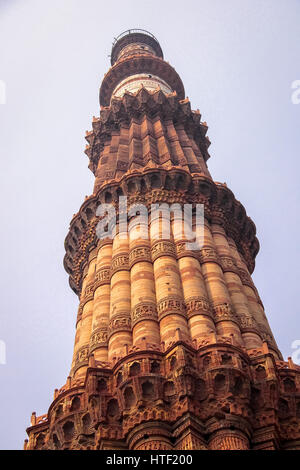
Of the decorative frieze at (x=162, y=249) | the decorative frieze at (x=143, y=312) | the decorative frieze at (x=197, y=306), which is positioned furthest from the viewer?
the decorative frieze at (x=162, y=249)

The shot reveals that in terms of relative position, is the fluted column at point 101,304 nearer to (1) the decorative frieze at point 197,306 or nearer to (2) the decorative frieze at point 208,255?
(1) the decorative frieze at point 197,306

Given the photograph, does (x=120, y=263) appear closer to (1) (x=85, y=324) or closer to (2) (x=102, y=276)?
(2) (x=102, y=276)

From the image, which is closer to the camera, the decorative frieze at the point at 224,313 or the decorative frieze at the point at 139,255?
the decorative frieze at the point at 224,313

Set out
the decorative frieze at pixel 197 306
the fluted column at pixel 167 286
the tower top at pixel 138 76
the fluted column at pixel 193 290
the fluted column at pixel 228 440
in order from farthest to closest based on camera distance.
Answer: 1. the tower top at pixel 138 76
2. the decorative frieze at pixel 197 306
3. the fluted column at pixel 193 290
4. the fluted column at pixel 167 286
5. the fluted column at pixel 228 440

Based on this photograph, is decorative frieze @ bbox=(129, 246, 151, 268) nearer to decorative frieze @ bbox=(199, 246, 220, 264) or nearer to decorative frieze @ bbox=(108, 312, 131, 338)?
decorative frieze @ bbox=(199, 246, 220, 264)

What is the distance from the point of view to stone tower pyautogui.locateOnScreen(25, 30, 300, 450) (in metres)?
11.5

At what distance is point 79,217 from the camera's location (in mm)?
20625

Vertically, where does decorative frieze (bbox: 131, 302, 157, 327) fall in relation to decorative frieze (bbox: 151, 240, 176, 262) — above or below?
below

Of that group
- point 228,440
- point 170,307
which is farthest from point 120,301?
point 228,440

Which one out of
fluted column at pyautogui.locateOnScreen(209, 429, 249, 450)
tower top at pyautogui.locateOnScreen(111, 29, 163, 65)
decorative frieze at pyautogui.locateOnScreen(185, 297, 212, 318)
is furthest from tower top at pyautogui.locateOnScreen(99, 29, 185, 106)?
fluted column at pyautogui.locateOnScreen(209, 429, 249, 450)

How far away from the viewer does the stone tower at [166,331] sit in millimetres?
11500

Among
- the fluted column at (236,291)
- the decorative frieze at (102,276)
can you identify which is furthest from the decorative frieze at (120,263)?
the fluted column at (236,291)

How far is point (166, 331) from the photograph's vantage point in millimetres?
13812
